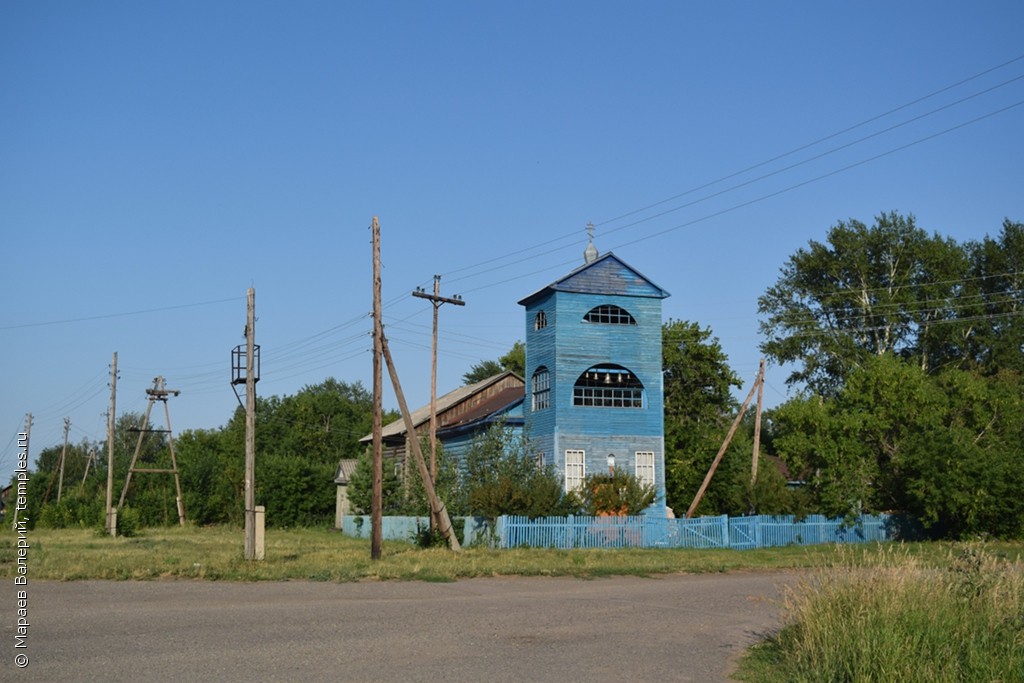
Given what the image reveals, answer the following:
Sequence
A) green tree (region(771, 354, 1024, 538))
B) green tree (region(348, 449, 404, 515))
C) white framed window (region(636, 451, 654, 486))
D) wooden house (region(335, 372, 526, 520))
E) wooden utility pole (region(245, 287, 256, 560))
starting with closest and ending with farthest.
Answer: wooden utility pole (region(245, 287, 256, 560)) < green tree (region(771, 354, 1024, 538)) < white framed window (region(636, 451, 654, 486)) < wooden house (region(335, 372, 526, 520)) < green tree (region(348, 449, 404, 515))

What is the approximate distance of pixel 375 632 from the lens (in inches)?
516

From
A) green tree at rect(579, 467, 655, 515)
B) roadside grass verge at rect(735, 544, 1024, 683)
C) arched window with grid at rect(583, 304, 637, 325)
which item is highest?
arched window with grid at rect(583, 304, 637, 325)

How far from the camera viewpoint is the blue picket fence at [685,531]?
3144 cm

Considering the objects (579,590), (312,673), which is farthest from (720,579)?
(312,673)

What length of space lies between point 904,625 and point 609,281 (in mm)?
29372

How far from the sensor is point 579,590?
800 inches

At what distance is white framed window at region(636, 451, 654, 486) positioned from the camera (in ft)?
124

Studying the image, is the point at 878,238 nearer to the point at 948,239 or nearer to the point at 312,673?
the point at 948,239

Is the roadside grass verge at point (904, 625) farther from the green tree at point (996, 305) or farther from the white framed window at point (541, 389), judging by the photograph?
the green tree at point (996, 305)

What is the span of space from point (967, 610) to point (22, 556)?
21.3 m

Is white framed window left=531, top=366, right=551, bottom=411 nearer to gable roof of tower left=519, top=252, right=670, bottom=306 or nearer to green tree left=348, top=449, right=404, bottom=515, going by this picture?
gable roof of tower left=519, top=252, right=670, bottom=306

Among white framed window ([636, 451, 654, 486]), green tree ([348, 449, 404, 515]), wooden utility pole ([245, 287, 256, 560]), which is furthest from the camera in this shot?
green tree ([348, 449, 404, 515])

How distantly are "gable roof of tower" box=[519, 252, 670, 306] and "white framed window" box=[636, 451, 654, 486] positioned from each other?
6130 mm

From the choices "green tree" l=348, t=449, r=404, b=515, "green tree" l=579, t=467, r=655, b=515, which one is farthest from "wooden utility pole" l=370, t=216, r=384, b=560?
"green tree" l=348, t=449, r=404, b=515
